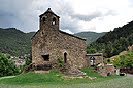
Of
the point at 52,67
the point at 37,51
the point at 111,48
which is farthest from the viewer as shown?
the point at 111,48

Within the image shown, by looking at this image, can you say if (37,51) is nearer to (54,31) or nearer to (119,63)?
(54,31)

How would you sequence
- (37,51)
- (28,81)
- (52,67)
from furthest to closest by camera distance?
(37,51), (52,67), (28,81)

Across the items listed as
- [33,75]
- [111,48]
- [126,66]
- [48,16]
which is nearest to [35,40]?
[48,16]

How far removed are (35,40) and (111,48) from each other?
327ft

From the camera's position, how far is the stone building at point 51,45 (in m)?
46.7

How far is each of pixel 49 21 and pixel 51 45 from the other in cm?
417

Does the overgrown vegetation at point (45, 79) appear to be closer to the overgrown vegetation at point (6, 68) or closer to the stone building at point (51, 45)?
the stone building at point (51, 45)

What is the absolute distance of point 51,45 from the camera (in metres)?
46.8

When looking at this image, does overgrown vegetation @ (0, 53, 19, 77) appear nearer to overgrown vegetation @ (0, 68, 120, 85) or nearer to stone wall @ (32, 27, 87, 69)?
stone wall @ (32, 27, 87, 69)

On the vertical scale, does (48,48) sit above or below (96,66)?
above

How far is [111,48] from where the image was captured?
14475cm

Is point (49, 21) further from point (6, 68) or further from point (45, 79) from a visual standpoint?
point (6, 68)

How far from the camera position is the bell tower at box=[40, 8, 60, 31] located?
46.9 m

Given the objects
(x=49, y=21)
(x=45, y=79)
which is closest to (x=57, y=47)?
(x=49, y=21)
